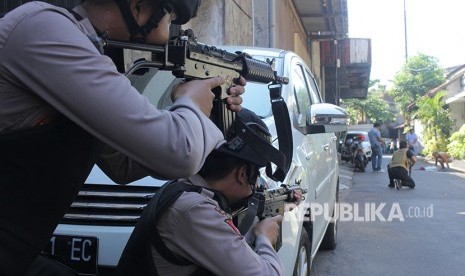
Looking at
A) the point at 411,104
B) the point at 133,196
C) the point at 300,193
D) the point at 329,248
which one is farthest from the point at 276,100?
the point at 411,104

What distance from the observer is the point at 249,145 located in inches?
70.7

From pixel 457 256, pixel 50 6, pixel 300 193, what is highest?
pixel 50 6

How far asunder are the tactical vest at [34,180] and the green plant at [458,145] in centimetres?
2461

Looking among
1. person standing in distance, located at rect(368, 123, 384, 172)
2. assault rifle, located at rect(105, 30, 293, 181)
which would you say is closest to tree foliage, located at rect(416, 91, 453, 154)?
person standing in distance, located at rect(368, 123, 384, 172)

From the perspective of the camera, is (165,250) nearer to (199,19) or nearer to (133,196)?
(133,196)

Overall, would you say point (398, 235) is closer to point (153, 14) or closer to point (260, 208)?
point (260, 208)

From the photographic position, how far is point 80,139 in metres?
1.17

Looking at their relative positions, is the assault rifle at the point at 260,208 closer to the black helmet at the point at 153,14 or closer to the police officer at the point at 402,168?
the black helmet at the point at 153,14

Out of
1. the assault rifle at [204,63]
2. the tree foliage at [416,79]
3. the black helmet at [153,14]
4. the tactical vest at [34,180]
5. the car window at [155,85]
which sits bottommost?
the tactical vest at [34,180]

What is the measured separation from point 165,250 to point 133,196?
3.08 ft

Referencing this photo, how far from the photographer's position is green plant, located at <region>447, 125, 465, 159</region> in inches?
928

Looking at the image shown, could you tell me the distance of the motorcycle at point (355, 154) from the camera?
19.5 metres

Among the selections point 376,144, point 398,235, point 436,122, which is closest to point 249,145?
point 398,235

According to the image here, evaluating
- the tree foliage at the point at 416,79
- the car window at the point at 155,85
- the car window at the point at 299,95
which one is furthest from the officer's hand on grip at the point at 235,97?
the tree foliage at the point at 416,79
